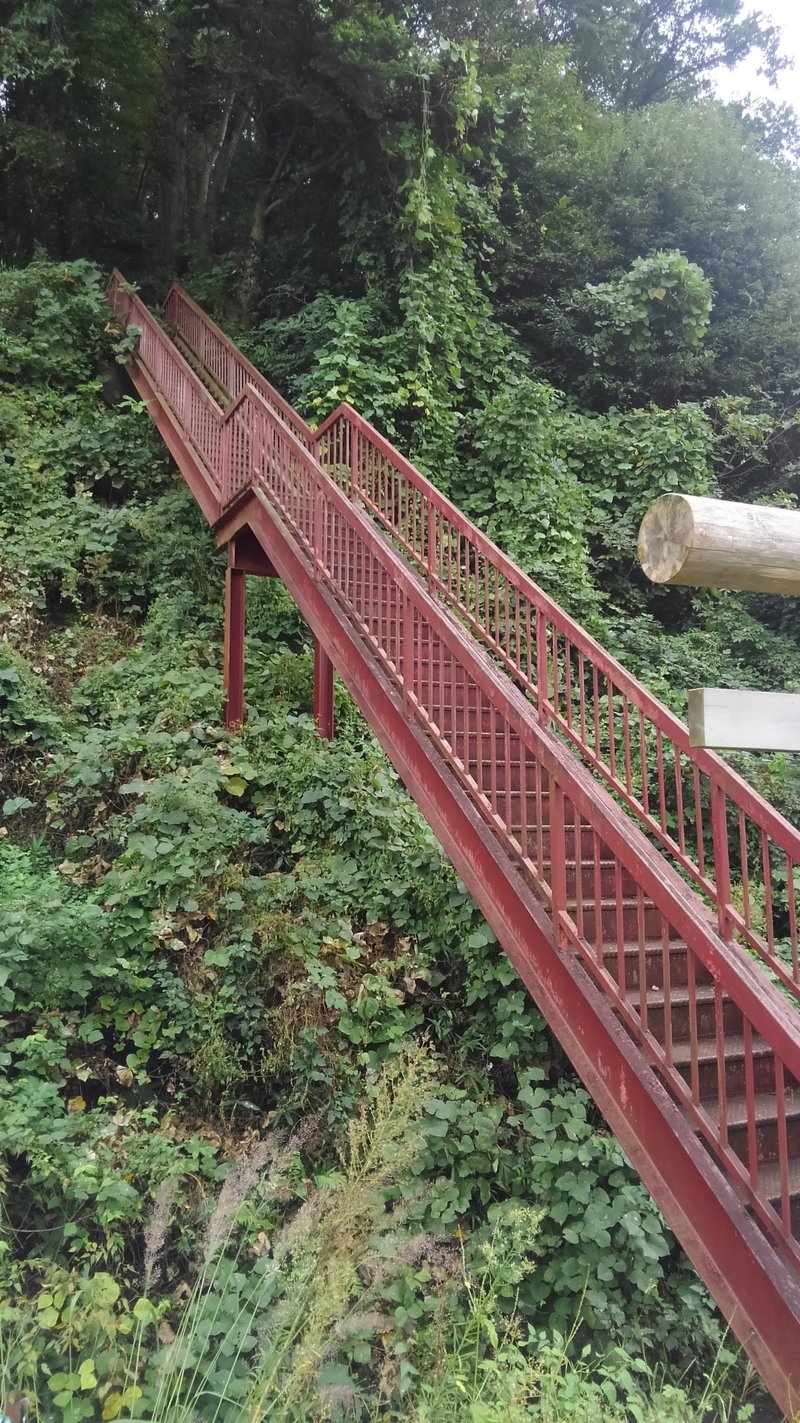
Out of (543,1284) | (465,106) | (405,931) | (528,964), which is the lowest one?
(543,1284)

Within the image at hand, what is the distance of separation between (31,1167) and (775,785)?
20.8 ft

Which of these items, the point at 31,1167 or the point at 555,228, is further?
the point at 555,228

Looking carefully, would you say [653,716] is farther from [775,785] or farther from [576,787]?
[775,785]

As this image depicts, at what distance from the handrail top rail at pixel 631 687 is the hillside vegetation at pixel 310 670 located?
1.64m

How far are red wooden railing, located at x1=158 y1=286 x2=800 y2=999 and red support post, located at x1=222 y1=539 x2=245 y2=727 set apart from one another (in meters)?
1.27

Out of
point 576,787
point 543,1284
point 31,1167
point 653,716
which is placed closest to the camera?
point 576,787

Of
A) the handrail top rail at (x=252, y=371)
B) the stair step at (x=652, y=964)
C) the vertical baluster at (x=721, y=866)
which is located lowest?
the stair step at (x=652, y=964)

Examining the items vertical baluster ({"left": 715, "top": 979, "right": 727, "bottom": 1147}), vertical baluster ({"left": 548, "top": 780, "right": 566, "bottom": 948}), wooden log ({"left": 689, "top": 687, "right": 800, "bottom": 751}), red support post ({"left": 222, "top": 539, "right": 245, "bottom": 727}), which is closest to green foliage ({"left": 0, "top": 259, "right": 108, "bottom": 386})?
red support post ({"left": 222, "top": 539, "right": 245, "bottom": 727})

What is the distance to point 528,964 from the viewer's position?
12.0ft

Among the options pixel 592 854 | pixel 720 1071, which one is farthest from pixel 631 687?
pixel 720 1071

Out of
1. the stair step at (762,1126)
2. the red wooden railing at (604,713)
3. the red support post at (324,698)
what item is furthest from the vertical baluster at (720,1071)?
the red support post at (324,698)

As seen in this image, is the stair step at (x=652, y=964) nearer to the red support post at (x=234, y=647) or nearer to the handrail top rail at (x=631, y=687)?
the handrail top rail at (x=631, y=687)

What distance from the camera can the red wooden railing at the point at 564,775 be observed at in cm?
293

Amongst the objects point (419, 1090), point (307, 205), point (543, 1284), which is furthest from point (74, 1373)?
point (307, 205)
